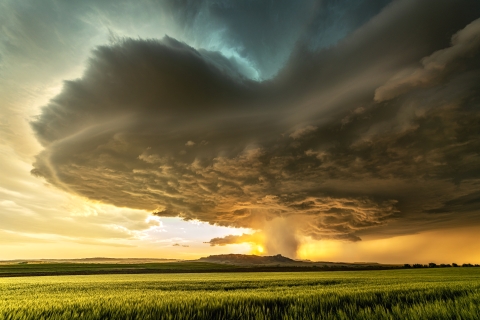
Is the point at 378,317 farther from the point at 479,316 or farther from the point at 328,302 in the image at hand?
the point at 328,302

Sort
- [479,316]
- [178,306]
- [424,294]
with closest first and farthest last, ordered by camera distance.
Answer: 1. [479,316]
2. [178,306]
3. [424,294]

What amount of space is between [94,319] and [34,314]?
2.07 metres

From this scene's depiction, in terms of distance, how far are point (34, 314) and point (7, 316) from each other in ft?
1.87

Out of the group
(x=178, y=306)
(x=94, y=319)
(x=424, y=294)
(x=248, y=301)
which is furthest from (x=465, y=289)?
(x=94, y=319)

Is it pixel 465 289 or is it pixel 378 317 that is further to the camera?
pixel 465 289

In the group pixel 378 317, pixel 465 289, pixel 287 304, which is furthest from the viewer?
pixel 465 289

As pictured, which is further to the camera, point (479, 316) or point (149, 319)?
point (149, 319)

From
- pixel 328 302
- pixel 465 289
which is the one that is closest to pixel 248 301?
pixel 328 302

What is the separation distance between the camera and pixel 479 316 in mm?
5430

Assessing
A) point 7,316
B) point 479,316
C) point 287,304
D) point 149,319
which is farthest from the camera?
point 287,304

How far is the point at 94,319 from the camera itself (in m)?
6.59

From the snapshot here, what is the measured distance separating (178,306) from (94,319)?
6.74ft

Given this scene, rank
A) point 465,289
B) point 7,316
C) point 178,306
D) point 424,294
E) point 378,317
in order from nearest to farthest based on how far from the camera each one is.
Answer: point 378,317, point 7,316, point 178,306, point 424,294, point 465,289

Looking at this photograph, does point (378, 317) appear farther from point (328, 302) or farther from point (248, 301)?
point (248, 301)
